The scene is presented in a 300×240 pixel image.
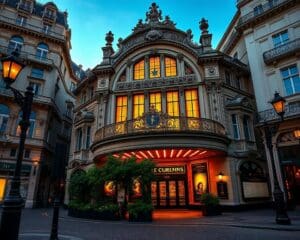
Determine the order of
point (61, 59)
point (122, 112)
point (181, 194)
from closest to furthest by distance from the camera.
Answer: point (181, 194) < point (122, 112) < point (61, 59)

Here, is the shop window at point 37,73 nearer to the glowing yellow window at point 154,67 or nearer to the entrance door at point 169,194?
the glowing yellow window at point 154,67

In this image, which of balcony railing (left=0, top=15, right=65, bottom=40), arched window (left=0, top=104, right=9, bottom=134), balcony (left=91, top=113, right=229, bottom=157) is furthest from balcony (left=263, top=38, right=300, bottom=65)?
arched window (left=0, top=104, right=9, bottom=134)

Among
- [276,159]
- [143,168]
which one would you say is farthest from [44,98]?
[276,159]

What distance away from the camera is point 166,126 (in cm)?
1396

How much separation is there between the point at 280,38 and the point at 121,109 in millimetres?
15518

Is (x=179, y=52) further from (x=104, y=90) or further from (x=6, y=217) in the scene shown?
(x=6, y=217)

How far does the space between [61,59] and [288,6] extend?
26658 mm

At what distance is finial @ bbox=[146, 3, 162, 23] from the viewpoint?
21452mm

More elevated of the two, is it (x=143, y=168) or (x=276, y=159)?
(x=276, y=159)

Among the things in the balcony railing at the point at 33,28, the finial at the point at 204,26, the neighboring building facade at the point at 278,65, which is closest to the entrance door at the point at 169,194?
the neighboring building facade at the point at 278,65

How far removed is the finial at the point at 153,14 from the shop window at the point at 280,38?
435 inches

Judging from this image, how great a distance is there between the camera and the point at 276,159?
16625 millimetres

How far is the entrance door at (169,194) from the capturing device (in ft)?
58.2

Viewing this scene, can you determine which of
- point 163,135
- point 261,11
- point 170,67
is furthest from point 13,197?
point 261,11
